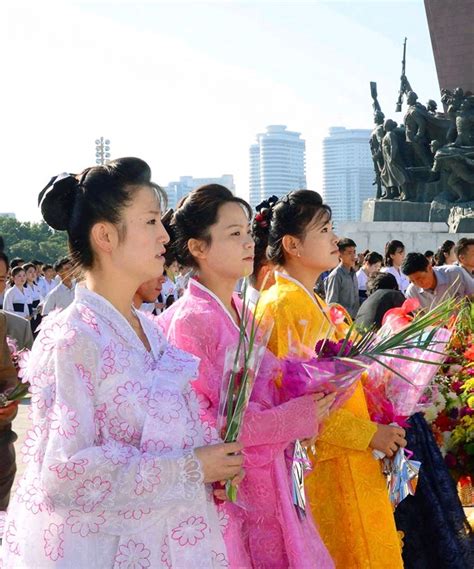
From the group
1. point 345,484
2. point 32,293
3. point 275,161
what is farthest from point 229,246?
point 275,161

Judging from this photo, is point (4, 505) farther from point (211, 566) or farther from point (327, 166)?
point (327, 166)

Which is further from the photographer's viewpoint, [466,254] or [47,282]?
[47,282]

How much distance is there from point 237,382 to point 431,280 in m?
3.81

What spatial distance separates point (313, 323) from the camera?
289cm

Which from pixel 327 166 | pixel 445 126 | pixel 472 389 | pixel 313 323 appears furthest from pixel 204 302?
pixel 327 166

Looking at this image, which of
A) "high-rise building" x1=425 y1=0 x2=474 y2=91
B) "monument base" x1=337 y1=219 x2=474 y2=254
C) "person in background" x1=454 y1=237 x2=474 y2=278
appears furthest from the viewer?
"high-rise building" x1=425 y1=0 x2=474 y2=91

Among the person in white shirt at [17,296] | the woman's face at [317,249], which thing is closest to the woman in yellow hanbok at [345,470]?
the woman's face at [317,249]

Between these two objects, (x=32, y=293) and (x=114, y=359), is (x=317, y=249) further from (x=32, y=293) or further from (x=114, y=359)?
(x=32, y=293)

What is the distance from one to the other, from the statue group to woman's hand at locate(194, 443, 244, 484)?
18.3 m

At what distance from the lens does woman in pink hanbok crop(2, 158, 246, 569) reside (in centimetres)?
172

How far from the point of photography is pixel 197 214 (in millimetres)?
2656

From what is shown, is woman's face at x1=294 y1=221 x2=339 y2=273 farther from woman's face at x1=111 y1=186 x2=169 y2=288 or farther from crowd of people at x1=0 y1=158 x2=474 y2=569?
woman's face at x1=111 y1=186 x2=169 y2=288

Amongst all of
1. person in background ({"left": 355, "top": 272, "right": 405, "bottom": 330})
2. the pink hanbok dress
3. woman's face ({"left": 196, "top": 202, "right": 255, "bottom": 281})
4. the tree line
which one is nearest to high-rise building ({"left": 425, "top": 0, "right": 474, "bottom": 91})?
person in background ({"left": 355, "top": 272, "right": 405, "bottom": 330})

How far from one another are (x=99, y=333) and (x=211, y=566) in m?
0.50
